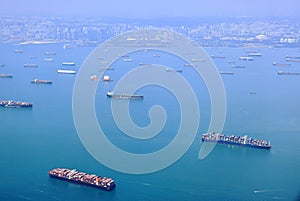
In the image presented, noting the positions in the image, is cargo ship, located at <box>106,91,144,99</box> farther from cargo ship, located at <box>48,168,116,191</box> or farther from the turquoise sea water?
cargo ship, located at <box>48,168,116,191</box>

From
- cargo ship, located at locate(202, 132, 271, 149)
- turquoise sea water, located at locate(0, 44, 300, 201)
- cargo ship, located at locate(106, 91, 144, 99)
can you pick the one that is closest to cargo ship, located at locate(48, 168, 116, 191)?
turquoise sea water, located at locate(0, 44, 300, 201)

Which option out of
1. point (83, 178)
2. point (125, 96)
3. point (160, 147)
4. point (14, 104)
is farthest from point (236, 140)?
point (14, 104)

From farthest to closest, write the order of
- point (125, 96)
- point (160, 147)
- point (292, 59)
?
1. point (292, 59)
2. point (125, 96)
3. point (160, 147)

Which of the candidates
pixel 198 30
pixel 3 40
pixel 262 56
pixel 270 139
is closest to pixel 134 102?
pixel 270 139

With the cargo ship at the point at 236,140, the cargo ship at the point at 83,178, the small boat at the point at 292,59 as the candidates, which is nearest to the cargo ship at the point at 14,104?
the cargo ship at the point at 83,178

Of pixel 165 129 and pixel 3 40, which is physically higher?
pixel 3 40

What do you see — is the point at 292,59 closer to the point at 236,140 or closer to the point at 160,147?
the point at 236,140

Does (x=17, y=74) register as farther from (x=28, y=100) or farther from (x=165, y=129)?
(x=165, y=129)
